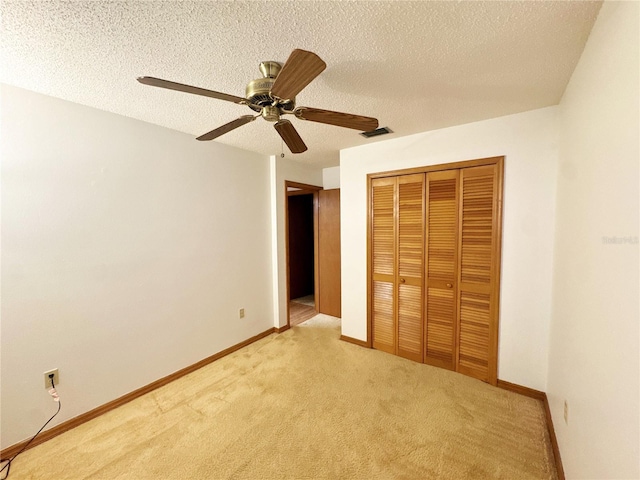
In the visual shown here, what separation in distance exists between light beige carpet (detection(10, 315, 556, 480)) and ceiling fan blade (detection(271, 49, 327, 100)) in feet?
6.55

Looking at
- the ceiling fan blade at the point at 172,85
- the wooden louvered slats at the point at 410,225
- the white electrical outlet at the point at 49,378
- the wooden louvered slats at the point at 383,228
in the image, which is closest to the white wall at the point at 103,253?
the white electrical outlet at the point at 49,378

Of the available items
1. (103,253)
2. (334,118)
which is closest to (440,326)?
(334,118)

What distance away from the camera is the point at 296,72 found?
1.00 meters

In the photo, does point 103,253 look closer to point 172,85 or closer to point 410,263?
point 172,85

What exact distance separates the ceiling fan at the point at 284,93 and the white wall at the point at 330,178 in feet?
7.96

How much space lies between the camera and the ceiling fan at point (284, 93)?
98 cm

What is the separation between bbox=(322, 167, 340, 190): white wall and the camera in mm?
4086

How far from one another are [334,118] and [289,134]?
1.05 ft

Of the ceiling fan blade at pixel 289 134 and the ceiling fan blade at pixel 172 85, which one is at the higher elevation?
the ceiling fan blade at pixel 172 85

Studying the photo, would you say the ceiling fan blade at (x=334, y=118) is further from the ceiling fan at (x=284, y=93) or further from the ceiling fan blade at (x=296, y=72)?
the ceiling fan blade at (x=296, y=72)

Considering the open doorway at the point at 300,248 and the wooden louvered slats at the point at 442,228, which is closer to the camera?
the wooden louvered slats at the point at 442,228

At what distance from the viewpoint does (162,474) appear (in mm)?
1545

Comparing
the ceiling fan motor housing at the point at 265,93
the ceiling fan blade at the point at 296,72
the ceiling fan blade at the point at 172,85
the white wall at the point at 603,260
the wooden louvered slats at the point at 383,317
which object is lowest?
the wooden louvered slats at the point at 383,317

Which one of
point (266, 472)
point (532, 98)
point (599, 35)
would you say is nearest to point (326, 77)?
point (599, 35)
